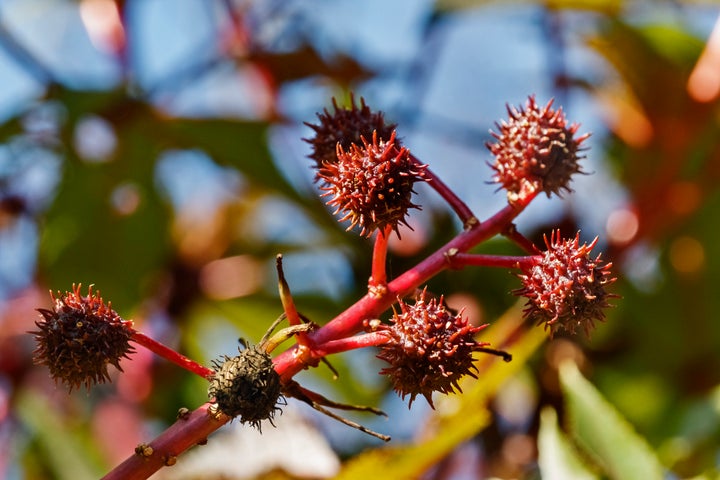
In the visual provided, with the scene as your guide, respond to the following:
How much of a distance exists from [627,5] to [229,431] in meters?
1.76

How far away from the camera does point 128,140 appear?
255cm

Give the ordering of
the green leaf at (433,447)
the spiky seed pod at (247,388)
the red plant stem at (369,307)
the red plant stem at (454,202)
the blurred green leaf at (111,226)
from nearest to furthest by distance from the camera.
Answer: the spiky seed pod at (247,388)
the red plant stem at (369,307)
the red plant stem at (454,202)
the green leaf at (433,447)
the blurred green leaf at (111,226)

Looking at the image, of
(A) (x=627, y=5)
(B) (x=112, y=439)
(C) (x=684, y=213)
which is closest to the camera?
(B) (x=112, y=439)

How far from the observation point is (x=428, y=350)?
96 cm

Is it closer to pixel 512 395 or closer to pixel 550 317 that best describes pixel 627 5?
pixel 512 395

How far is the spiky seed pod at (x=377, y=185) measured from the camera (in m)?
0.99

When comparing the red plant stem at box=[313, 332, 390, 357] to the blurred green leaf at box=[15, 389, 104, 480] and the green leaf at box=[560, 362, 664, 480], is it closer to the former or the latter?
the green leaf at box=[560, 362, 664, 480]

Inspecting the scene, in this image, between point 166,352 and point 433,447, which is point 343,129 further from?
point 433,447

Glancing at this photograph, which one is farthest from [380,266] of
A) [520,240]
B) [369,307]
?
[520,240]

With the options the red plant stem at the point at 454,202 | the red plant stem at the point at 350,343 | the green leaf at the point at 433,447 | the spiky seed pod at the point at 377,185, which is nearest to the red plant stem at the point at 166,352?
→ the red plant stem at the point at 350,343

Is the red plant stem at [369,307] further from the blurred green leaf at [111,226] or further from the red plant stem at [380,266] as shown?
the blurred green leaf at [111,226]

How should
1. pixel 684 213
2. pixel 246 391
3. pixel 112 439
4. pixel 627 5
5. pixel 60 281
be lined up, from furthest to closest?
1. pixel 627 5
2. pixel 684 213
3. pixel 60 281
4. pixel 112 439
5. pixel 246 391

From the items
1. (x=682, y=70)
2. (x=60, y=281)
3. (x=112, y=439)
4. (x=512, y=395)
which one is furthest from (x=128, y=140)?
(x=682, y=70)

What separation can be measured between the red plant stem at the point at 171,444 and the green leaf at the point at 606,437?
32.1 inches
